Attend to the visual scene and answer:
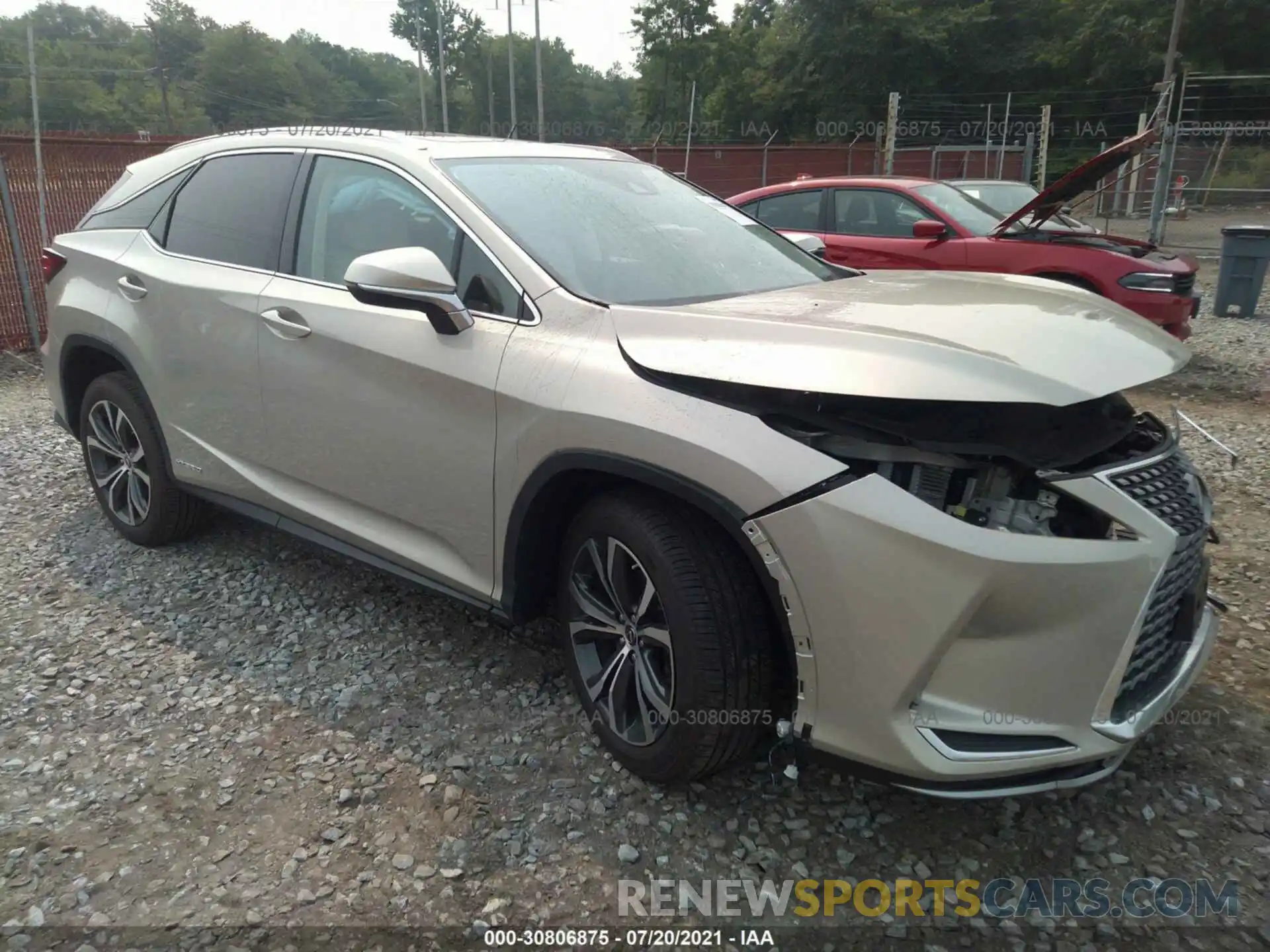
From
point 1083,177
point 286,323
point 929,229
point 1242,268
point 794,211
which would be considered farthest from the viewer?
point 1242,268

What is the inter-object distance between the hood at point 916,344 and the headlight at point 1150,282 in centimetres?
510

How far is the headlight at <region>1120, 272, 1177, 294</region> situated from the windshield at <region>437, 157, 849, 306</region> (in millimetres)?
4838

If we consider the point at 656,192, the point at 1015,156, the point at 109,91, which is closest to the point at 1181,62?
the point at 1015,156

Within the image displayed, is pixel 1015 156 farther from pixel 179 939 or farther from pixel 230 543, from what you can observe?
pixel 179 939

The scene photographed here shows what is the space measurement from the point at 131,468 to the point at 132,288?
2.80 ft

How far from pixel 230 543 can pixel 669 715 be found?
2834 millimetres

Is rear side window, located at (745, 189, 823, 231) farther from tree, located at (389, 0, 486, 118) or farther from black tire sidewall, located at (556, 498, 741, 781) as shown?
tree, located at (389, 0, 486, 118)

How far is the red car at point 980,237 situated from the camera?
23.1 ft

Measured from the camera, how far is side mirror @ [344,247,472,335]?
2.51 metres

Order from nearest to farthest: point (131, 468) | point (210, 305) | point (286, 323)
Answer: point (286, 323) → point (210, 305) → point (131, 468)

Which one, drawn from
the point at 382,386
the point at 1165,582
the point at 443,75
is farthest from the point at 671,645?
the point at 443,75

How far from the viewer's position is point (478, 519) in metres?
2.71

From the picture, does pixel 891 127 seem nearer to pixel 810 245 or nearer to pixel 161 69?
pixel 810 245

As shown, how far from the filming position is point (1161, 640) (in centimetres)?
220
